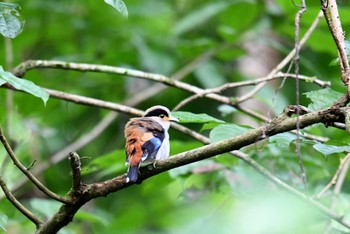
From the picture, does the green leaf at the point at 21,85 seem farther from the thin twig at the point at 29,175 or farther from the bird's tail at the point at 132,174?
the bird's tail at the point at 132,174

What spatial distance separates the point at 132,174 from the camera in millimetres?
2906

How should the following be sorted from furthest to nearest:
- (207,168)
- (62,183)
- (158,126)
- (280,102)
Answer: (62,183) → (280,102) → (207,168) → (158,126)

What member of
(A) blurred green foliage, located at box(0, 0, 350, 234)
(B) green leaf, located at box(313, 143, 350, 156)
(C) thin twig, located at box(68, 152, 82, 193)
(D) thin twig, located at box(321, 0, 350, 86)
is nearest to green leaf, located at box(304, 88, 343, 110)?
(B) green leaf, located at box(313, 143, 350, 156)

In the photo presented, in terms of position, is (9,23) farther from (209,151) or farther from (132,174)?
(209,151)

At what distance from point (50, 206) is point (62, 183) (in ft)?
6.30

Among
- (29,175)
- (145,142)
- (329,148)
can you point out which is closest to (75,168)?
(29,175)

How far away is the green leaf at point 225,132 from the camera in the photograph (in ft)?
9.35

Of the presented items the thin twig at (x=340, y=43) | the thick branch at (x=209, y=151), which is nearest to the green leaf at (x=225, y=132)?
the thick branch at (x=209, y=151)

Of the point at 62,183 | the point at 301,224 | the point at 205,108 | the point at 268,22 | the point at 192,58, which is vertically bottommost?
the point at 62,183

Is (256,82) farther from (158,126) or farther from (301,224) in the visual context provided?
(301,224)

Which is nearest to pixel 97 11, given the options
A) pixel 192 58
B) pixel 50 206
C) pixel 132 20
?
pixel 132 20

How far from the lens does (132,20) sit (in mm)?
6852

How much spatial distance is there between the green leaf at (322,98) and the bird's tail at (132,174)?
0.80 m

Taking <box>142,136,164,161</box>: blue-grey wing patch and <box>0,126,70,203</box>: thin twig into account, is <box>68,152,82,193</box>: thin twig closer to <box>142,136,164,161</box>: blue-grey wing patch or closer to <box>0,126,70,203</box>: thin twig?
<box>0,126,70,203</box>: thin twig
